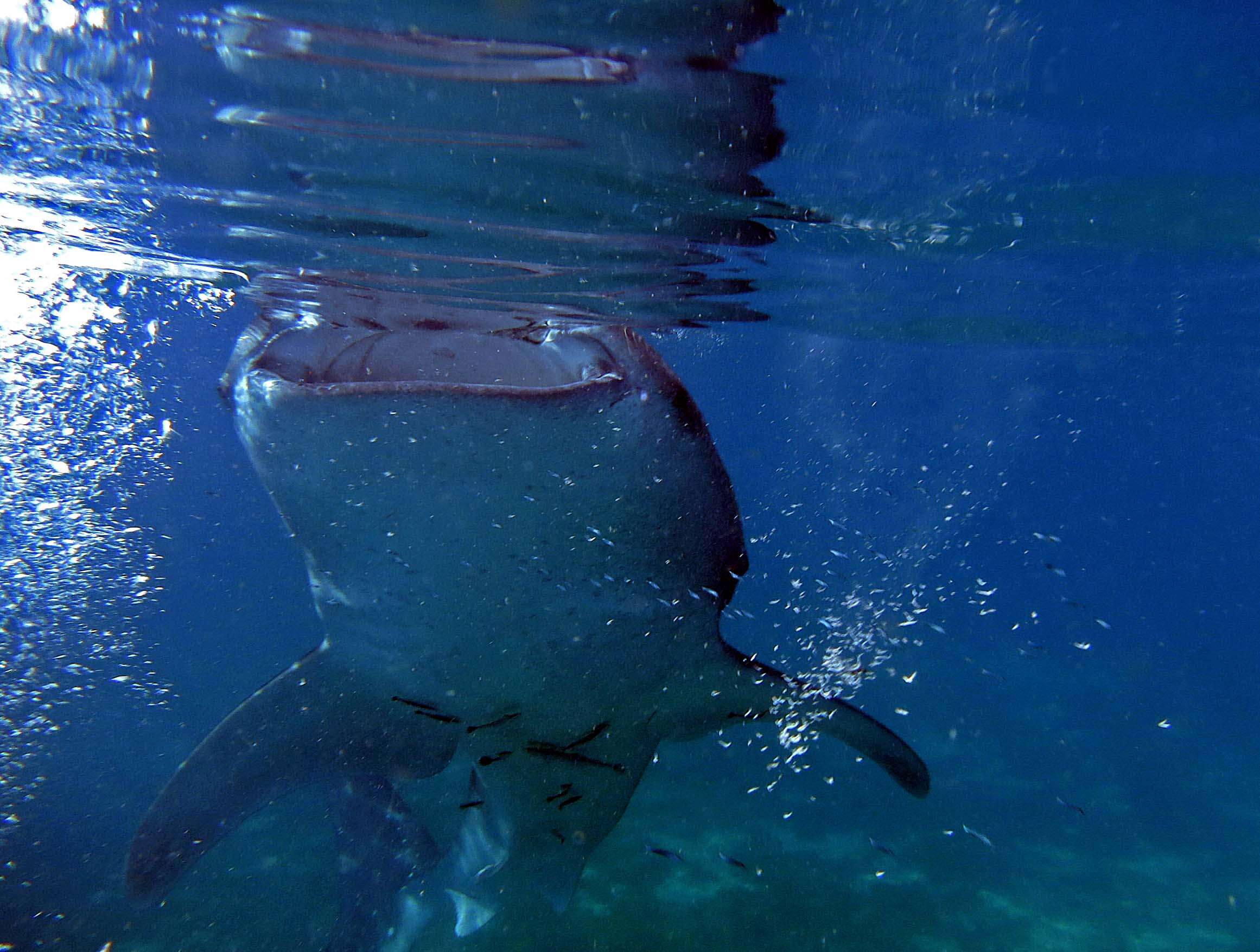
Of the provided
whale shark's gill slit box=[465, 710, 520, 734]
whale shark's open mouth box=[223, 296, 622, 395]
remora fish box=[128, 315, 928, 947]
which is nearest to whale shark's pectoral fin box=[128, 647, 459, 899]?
remora fish box=[128, 315, 928, 947]

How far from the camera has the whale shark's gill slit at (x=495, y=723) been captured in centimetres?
396

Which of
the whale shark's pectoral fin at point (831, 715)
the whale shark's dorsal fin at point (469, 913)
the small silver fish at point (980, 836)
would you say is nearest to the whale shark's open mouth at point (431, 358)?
the whale shark's pectoral fin at point (831, 715)

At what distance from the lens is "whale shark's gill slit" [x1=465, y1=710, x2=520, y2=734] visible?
3.96 m

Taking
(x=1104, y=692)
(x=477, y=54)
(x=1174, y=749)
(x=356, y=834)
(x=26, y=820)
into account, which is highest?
(x=1104, y=692)

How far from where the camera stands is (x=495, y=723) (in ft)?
13.3

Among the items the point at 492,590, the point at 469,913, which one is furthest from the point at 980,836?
Result: the point at 492,590

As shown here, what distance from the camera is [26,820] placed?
1376 cm

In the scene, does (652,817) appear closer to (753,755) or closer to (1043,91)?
(753,755)

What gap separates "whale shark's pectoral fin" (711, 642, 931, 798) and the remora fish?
22 millimetres

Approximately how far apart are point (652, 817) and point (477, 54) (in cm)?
1113

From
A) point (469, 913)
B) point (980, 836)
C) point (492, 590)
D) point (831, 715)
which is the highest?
point (980, 836)

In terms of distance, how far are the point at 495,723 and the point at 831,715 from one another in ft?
6.60

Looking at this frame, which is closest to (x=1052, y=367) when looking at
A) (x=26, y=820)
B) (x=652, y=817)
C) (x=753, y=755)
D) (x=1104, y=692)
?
(x=1104, y=692)

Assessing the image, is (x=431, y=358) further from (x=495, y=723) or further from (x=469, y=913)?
(x=469, y=913)
